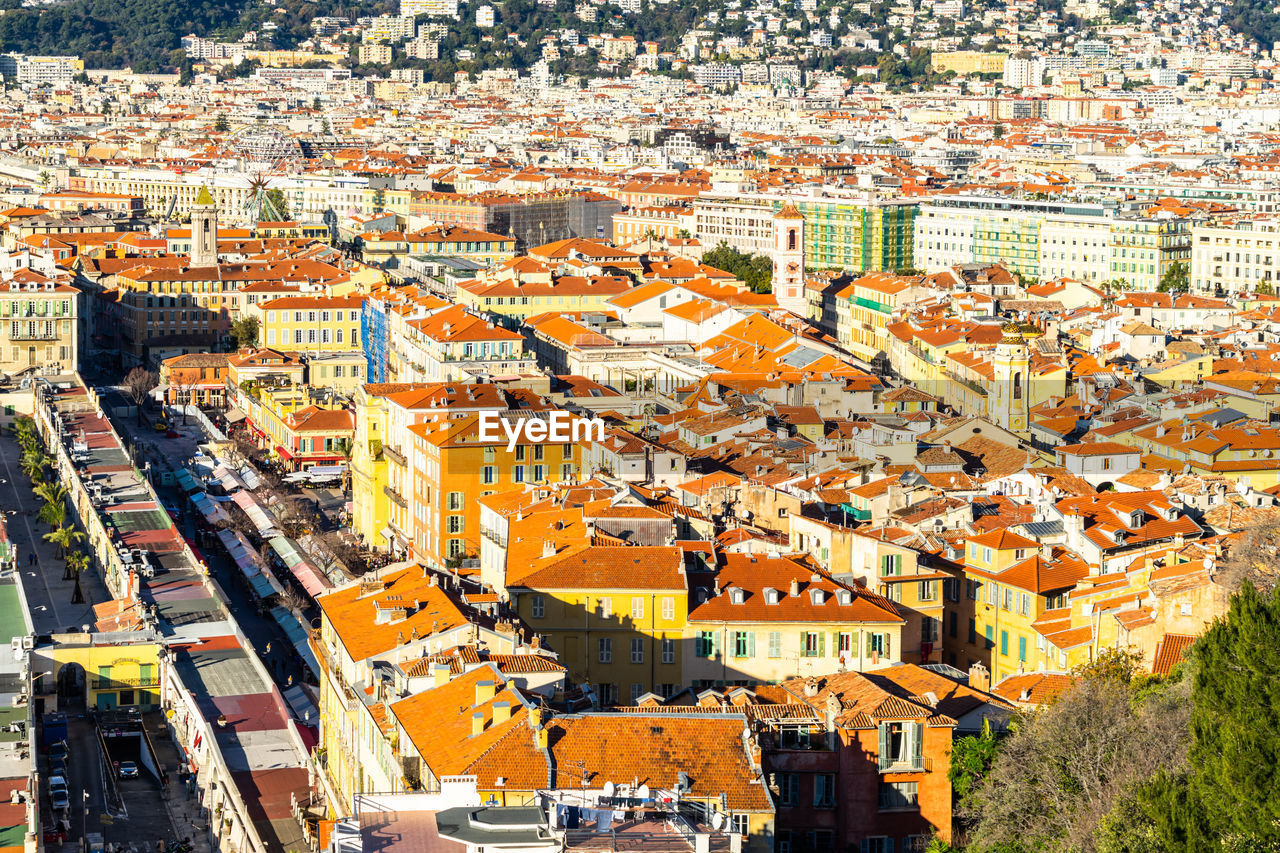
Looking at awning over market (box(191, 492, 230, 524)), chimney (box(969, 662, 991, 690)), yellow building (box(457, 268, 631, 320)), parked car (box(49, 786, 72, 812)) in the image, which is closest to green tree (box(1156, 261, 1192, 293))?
yellow building (box(457, 268, 631, 320))

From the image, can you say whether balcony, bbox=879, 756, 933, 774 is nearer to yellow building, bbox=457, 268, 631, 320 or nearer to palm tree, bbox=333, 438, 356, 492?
palm tree, bbox=333, 438, 356, 492

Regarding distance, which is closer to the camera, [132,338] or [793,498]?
[793,498]

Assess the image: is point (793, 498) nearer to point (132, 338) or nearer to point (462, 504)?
point (462, 504)

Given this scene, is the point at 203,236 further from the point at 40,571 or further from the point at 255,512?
the point at 40,571

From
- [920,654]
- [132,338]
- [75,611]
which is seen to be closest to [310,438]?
[75,611]

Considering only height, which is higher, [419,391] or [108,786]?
[419,391]

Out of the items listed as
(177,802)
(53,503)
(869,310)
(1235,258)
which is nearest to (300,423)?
(53,503)
